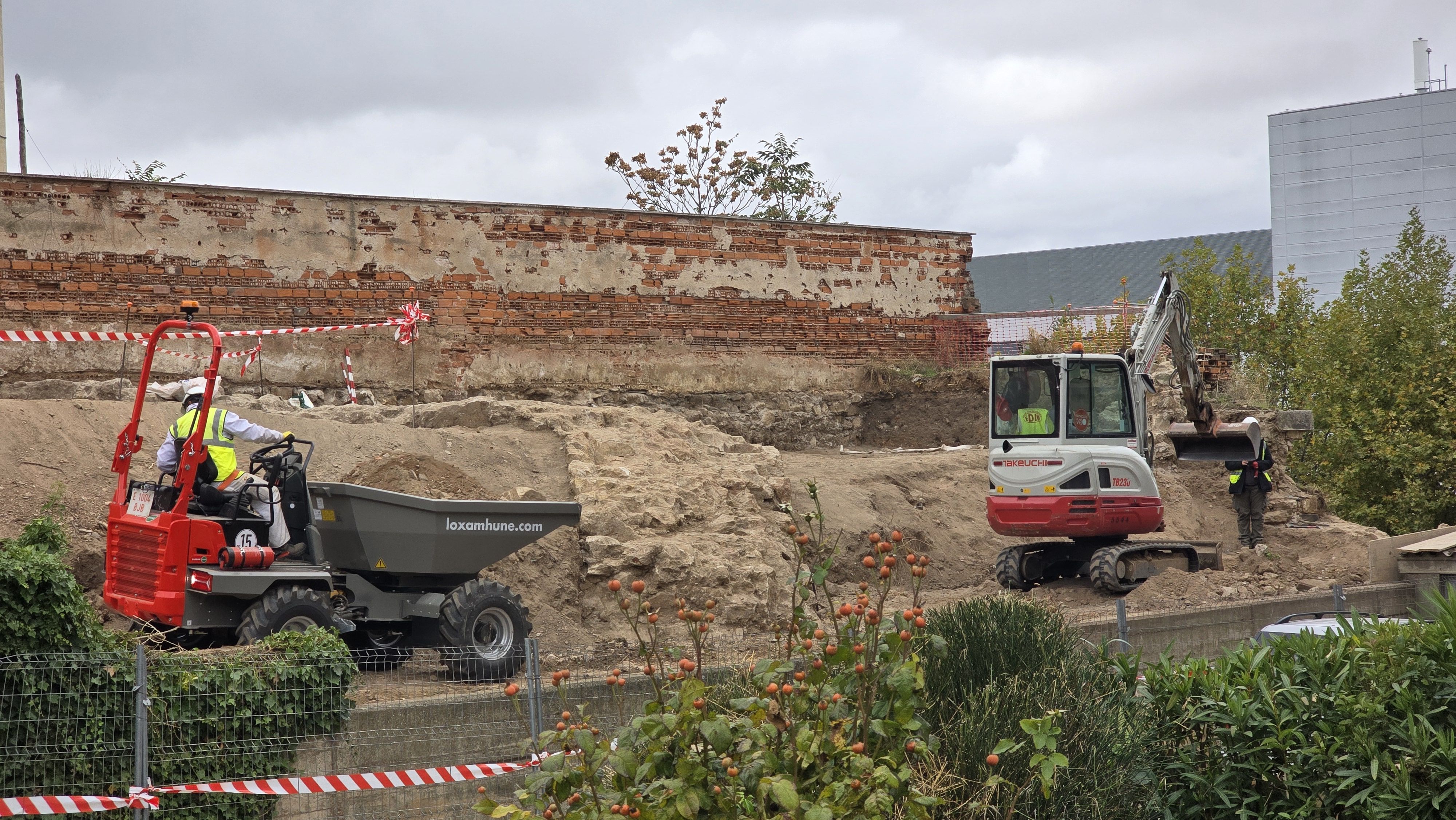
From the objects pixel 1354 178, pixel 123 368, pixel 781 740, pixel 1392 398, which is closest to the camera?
pixel 781 740

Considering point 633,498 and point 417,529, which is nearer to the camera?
point 417,529

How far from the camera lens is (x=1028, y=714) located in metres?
4.80

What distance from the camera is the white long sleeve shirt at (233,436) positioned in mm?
8609

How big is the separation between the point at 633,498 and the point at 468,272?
7037 mm

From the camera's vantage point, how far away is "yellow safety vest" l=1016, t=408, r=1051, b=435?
47.1 ft

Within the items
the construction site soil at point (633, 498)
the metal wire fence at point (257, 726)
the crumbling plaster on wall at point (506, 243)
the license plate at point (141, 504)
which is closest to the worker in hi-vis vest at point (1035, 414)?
the construction site soil at point (633, 498)

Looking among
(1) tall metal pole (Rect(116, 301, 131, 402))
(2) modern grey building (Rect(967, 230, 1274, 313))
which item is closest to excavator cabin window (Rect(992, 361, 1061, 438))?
(1) tall metal pole (Rect(116, 301, 131, 402))

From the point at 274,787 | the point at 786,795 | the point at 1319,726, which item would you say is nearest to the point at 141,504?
the point at 274,787

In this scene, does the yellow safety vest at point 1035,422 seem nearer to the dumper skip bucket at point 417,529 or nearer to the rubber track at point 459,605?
the dumper skip bucket at point 417,529

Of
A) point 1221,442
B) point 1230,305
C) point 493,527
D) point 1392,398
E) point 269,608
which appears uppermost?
point 1230,305

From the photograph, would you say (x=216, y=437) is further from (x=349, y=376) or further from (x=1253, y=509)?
(x=1253, y=509)

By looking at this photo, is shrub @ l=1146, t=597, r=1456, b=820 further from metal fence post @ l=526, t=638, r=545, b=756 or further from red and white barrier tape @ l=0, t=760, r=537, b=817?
metal fence post @ l=526, t=638, r=545, b=756

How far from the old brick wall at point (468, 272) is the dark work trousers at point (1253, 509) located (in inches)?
257

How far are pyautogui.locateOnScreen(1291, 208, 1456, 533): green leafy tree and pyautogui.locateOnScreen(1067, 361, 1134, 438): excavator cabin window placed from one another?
40.4 feet
